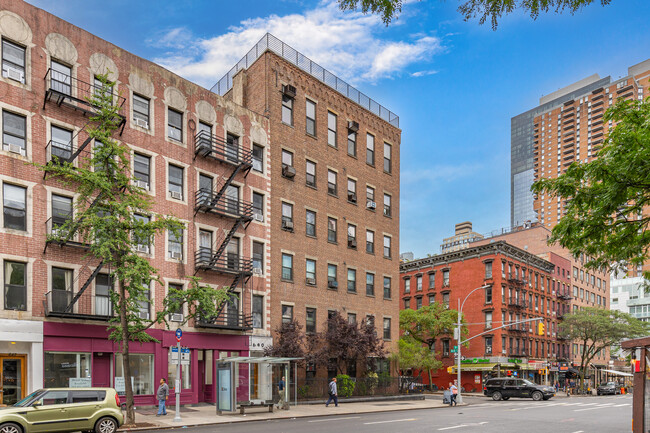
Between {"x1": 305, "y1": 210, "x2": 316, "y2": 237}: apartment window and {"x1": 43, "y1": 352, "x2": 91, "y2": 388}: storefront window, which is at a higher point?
{"x1": 305, "y1": 210, "x2": 316, "y2": 237}: apartment window

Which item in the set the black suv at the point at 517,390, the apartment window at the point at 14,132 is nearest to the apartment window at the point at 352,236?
the black suv at the point at 517,390

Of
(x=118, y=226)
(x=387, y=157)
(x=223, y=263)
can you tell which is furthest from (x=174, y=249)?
(x=387, y=157)

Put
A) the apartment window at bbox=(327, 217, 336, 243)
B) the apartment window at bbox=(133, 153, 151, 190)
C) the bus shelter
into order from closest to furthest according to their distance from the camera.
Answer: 1. the bus shelter
2. the apartment window at bbox=(133, 153, 151, 190)
3. the apartment window at bbox=(327, 217, 336, 243)

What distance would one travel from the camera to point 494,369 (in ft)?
216

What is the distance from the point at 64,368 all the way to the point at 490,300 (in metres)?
51.8

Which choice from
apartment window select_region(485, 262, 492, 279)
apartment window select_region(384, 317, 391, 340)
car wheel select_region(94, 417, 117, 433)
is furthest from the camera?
apartment window select_region(485, 262, 492, 279)

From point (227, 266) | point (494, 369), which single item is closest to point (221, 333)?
point (227, 266)

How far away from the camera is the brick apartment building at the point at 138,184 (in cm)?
2562

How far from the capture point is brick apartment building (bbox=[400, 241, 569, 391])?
66625 mm

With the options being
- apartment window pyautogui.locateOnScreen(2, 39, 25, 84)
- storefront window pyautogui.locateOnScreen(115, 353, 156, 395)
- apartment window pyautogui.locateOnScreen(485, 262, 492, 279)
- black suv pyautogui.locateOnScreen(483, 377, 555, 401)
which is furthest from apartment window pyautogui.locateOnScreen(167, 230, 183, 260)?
apartment window pyautogui.locateOnScreen(485, 262, 492, 279)

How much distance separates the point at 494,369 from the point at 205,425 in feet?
163

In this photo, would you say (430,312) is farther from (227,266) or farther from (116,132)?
(116,132)

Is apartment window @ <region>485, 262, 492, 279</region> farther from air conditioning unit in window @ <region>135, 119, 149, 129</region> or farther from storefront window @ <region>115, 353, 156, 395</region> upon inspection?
air conditioning unit in window @ <region>135, 119, 149, 129</region>

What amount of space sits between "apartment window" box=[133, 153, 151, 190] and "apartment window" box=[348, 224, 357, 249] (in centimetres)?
1790
